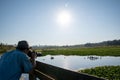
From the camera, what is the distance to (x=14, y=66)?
299 cm

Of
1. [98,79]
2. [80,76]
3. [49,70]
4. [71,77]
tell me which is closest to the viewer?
[98,79]

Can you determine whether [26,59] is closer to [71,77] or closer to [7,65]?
[7,65]

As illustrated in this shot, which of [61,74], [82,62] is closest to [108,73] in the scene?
[61,74]

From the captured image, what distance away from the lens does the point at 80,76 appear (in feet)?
8.36

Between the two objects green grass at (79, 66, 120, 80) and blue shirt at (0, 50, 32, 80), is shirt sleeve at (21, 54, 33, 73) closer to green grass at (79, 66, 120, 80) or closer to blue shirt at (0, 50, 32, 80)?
blue shirt at (0, 50, 32, 80)

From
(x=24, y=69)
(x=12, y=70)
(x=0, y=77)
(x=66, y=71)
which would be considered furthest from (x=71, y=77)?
(x=0, y=77)

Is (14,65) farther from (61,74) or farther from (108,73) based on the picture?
(108,73)

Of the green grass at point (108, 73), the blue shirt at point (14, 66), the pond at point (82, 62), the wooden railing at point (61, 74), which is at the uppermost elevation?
the blue shirt at point (14, 66)

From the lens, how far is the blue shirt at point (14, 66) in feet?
9.75

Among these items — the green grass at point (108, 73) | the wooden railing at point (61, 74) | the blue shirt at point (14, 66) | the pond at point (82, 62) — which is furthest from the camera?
the pond at point (82, 62)

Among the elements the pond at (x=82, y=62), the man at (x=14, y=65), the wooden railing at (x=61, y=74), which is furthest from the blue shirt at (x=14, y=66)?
the pond at (x=82, y=62)

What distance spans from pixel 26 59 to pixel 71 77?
812 mm

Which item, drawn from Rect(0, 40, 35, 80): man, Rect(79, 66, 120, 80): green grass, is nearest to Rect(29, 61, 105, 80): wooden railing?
Rect(0, 40, 35, 80): man

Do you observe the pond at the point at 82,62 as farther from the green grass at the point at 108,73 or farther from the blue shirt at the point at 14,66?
the blue shirt at the point at 14,66
